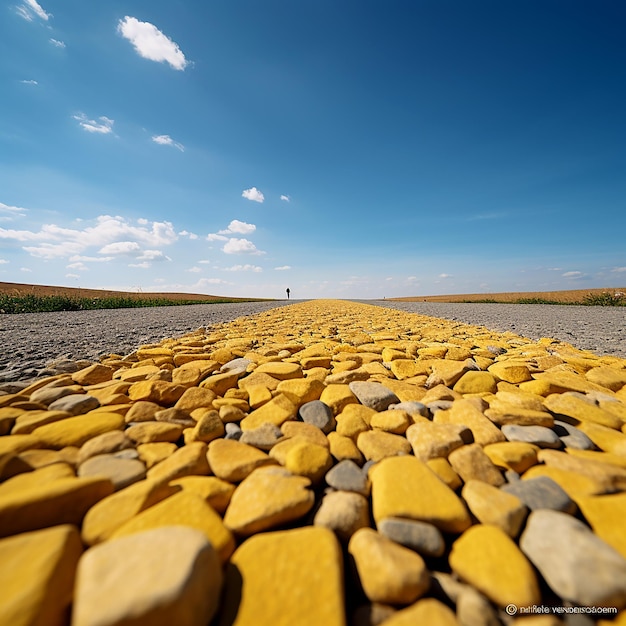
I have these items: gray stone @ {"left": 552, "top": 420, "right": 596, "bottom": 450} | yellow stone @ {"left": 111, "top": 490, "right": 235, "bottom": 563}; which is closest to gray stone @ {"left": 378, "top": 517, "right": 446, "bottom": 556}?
yellow stone @ {"left": 111, "top": 490, "right": 235, "bottom": 563}

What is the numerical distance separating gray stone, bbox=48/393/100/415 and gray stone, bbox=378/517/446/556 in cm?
169

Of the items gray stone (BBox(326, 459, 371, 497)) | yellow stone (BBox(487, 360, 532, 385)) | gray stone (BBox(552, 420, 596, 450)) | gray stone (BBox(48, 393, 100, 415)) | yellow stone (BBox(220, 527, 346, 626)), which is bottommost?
yellow stone (BBox(220, 527, 346, 626))

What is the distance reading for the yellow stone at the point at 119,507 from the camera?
845 mm

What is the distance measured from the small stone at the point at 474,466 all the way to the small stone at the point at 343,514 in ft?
1.39

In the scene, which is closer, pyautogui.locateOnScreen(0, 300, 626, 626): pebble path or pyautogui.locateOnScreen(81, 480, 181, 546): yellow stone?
pyautogui.locateOnScreen(0, 300, 626, 626): pebble path

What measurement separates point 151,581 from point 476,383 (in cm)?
194

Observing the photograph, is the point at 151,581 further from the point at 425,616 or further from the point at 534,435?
the point at 534,435

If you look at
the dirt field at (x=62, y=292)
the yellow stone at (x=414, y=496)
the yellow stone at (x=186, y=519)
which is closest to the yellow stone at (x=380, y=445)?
the yellow stone at (x=414, y=496)

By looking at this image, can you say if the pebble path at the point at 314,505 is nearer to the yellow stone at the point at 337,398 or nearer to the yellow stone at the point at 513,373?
the yellow stone at the point at 337,398

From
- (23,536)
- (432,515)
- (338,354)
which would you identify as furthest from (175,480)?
(338,354)

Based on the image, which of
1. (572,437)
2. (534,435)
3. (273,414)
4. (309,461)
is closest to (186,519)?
(309,461)

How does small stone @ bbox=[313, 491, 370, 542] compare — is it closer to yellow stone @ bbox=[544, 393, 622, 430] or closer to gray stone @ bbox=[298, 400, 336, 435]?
gray stone @ bbox=[298, 400, 336, 435]

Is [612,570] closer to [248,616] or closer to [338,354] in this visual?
[248,616]

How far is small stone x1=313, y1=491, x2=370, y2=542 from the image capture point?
898 mm
